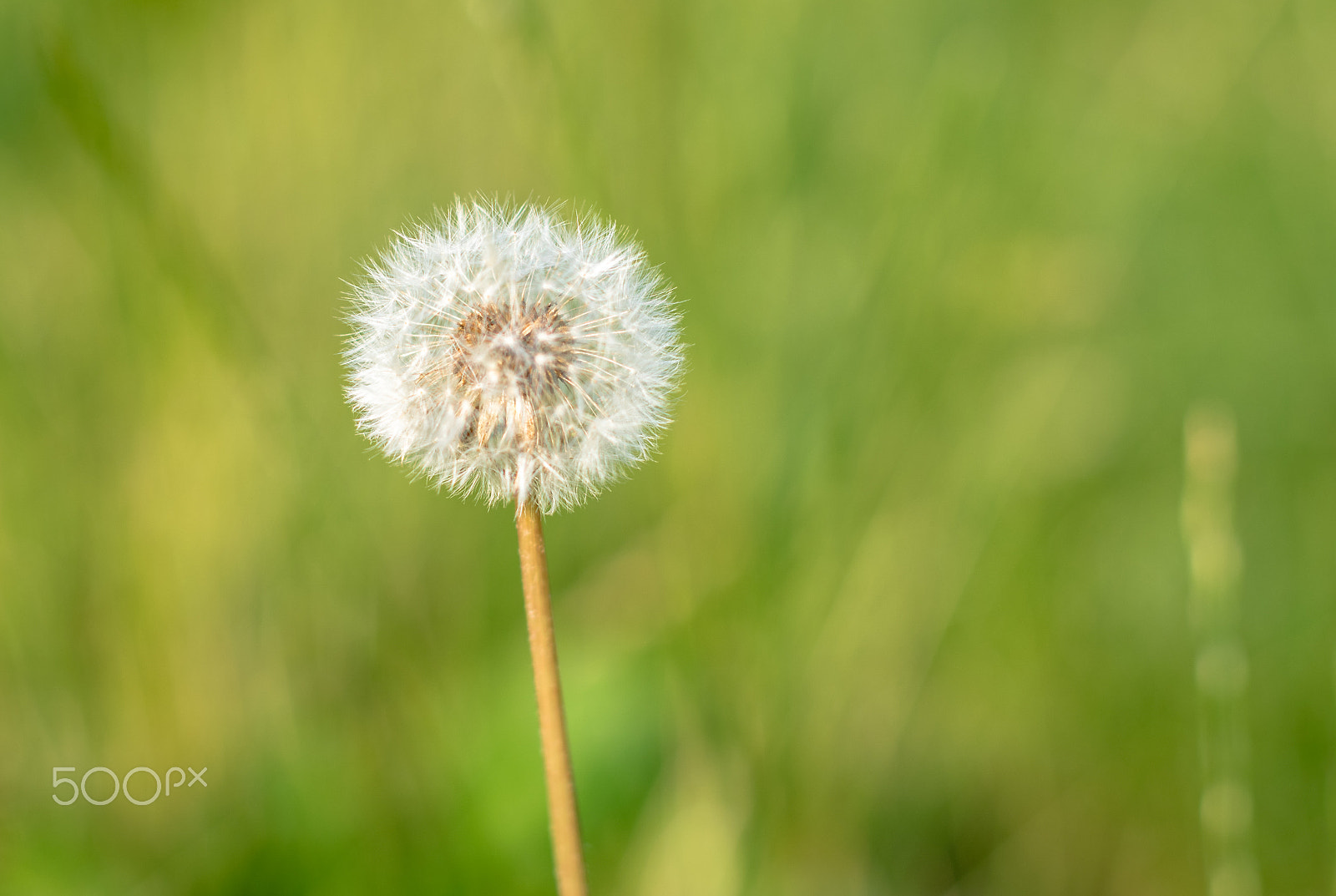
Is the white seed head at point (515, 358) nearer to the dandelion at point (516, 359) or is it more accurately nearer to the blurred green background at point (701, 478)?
the dandelion at point (516, 359)

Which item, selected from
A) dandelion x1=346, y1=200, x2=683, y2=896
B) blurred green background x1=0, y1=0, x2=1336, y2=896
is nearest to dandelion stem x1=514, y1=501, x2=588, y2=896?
dandelion x1=346, y1=200, x2=683, y2=896

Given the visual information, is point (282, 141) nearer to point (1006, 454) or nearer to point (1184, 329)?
point (1006, 454)

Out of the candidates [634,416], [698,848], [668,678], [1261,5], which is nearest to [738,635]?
A: [668,678]

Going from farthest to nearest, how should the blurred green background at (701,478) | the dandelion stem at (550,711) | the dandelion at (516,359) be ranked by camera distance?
1. the blurred green background at (701,478)
2. the dandelion at (516,359)
3. the dandelion stem at (550,711)

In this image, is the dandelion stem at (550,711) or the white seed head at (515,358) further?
the white seed head at (515,358)

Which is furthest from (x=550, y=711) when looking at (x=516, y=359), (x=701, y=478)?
(x=701, y=478)

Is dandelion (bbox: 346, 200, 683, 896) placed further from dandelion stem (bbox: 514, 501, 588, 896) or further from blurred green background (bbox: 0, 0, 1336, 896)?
blurred green background (bbox: 0, 0, 1336, 896)

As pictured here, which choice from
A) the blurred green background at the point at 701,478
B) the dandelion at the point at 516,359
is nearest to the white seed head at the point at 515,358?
the dandelion at the point at 516,359

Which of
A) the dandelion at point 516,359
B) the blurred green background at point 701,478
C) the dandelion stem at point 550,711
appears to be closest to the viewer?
the dandelion stem at point 550,711
